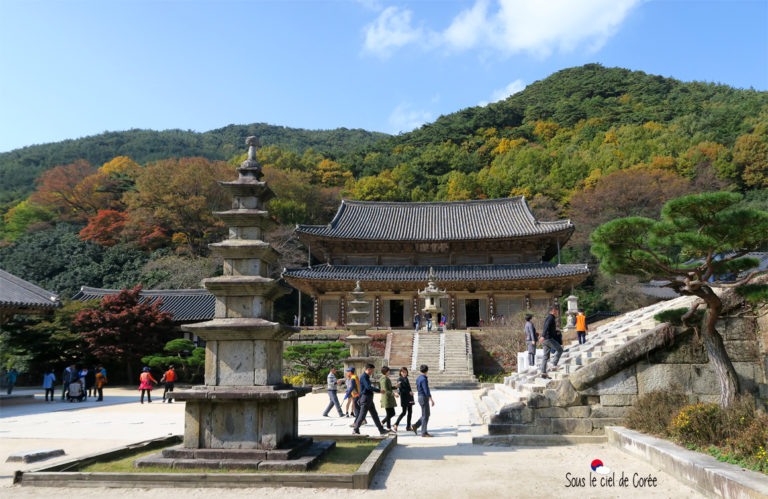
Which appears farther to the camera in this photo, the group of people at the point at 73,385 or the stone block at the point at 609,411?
the group of people at the point at 73,385

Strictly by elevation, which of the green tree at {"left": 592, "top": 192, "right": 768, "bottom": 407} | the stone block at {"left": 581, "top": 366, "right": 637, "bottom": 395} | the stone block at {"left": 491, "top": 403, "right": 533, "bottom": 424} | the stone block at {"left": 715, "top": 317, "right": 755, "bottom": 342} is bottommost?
the stone block at {"left": 491, "top": 403, "right": 533, "bottom": 424}

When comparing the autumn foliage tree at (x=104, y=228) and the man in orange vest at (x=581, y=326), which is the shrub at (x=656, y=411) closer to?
the man in orange vest at (x=581, y=326)

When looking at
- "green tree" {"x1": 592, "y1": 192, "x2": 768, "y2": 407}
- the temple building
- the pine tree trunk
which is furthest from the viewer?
the temple building

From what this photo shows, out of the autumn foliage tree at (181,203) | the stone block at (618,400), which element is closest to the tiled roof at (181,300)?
the autumn foliage tree at (181,203)

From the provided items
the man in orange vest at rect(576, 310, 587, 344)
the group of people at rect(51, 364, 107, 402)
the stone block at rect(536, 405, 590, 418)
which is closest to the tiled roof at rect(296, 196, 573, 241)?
the group of people at rect(51, 364, 107, 402)

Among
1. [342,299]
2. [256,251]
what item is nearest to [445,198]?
[342,299]

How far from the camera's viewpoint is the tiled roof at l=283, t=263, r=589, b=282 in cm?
3133

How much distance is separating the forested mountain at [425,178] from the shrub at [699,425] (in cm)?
3199

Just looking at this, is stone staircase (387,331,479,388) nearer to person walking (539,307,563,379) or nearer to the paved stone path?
the paved stone path

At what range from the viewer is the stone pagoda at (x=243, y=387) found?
23.7 ft

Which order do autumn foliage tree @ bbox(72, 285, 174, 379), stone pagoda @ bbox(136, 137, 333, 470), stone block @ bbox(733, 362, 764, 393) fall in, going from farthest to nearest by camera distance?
1. autumn foliage tree @ bbox(72, 285, 174, 379)
2. stone block @ bbox(733, 362, 764, 393)
3. stone pagoda @ bbox(136, 137, 333, 470)

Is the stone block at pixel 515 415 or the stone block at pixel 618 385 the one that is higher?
the stone block at pixel 618 385

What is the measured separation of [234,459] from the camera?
7.16 meters

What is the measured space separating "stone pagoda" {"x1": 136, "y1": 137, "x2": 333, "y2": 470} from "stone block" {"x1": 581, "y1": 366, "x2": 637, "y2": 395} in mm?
5219
